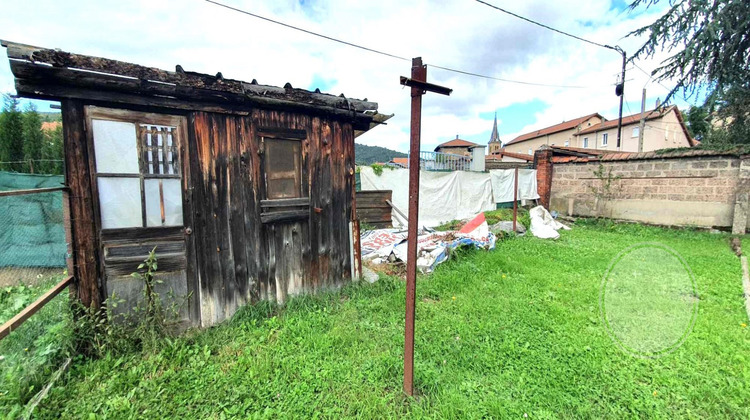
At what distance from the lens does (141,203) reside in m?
2.78

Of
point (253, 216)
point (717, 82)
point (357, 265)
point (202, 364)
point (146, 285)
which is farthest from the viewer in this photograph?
point (717, 82)

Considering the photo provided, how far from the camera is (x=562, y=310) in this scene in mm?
3408

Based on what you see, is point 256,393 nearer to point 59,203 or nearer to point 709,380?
point 709,380

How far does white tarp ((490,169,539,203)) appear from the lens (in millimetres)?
11172

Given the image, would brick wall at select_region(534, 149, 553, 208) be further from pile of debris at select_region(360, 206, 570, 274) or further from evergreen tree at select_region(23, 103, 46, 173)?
evergreen tree at select_region(23, 103, 46, 173)

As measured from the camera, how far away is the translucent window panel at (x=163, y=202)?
9.23 ft

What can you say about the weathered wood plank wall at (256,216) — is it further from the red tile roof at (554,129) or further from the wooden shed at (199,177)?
the red tile roof at (554,129)

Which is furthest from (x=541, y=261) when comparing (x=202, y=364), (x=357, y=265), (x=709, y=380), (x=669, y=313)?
(x=202, y=364)

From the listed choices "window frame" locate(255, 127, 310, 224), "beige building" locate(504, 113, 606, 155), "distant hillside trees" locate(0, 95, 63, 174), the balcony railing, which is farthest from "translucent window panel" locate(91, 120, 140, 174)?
"beige building" locate(504, 113, 606, 155)

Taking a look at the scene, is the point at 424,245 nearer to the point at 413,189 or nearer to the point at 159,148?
the point at 413,189

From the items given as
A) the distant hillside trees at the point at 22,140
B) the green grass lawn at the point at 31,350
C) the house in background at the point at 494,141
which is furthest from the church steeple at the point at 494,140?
the green grass lawn at the point at 31,350

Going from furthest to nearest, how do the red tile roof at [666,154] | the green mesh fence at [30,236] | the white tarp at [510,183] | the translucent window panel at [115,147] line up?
the white tarp at [510,183]
the red tile roof at [666,154]
the green mesh fence at [30,236]
the translucent window panel at [115,147]

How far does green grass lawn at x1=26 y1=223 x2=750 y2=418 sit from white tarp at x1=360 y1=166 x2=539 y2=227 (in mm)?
4929

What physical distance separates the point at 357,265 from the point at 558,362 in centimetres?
255
